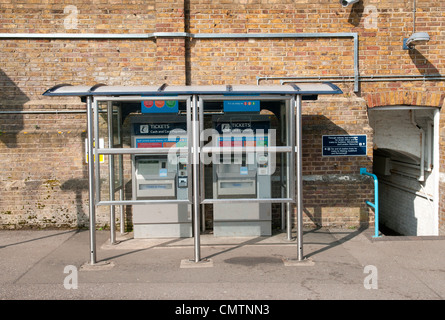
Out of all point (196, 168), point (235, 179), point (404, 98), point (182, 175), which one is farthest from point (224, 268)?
point (404, 98)

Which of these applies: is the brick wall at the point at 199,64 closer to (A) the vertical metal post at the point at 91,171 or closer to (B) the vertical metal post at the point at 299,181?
(B) the vertical metal post at the point at 299,181

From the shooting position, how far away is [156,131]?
6930mm

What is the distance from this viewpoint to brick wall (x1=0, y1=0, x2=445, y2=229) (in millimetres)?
7676

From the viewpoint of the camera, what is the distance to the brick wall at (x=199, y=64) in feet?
25.2

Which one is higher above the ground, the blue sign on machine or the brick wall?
the brick wall

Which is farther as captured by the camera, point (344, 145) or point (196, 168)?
point (344, 145)

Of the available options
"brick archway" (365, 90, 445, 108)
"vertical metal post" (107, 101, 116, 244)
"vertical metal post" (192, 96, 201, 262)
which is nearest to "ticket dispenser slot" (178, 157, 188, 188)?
"vertical metal post" (107, 101, 116, 244)

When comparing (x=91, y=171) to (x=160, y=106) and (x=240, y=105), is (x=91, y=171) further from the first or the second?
(x=240, y=105)

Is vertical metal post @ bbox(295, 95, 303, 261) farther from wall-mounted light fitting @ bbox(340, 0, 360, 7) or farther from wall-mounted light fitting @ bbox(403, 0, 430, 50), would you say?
wall-mounted light fitting @ bbox(403, 0, 430, 50)

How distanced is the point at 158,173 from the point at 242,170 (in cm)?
133

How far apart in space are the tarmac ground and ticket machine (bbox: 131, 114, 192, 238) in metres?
0.35

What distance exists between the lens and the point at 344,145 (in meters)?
7.81

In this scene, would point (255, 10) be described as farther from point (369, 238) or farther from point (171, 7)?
point (369, 238)

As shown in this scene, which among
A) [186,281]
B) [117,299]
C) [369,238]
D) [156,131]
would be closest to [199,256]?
[186,281]
